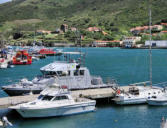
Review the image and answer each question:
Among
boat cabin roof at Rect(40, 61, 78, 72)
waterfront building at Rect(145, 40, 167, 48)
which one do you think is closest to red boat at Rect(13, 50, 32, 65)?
boat cabin roof at Rect(40, 61, 78, 72)

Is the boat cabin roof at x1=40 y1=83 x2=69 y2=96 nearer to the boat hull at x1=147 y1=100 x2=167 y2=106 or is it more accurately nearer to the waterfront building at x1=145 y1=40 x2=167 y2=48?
the boat hull at x1=147 y1=100 x2=167 y2=106

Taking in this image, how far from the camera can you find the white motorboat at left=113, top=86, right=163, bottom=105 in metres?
36.6

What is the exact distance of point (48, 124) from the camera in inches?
1217

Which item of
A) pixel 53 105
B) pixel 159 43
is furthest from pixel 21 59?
pixel 159 43

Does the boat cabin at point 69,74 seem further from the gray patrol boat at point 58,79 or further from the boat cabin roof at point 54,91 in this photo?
the boat cabin roof at point 54,91

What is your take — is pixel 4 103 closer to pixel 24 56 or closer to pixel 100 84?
pixel 100 84

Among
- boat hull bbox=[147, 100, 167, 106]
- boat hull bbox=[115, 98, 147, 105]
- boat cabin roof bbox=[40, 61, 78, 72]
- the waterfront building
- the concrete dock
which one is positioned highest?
boat cabin roof bbox=[40, 61, 78, 72]

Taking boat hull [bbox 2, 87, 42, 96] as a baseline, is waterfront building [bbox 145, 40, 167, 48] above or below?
below

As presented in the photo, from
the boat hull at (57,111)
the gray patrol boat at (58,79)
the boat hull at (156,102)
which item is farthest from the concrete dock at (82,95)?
the boat hull at (156,102)

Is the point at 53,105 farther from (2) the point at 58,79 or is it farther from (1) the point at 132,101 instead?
(1) the point at 132,101

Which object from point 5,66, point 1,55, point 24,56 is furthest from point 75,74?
point 1,55

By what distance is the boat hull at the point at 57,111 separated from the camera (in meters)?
31.2

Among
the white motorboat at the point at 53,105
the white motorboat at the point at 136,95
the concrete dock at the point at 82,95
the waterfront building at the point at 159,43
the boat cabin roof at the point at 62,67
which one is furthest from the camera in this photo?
the waterfront building at the point at 159,43

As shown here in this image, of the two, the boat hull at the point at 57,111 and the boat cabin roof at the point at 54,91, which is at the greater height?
the boat cabin roof at the point at 54,91
